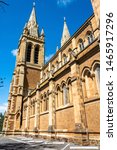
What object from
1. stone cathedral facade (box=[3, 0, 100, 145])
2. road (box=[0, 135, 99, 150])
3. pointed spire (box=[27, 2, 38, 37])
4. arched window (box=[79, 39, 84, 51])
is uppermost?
pointed spire (box=[27, 2, 38, 37])

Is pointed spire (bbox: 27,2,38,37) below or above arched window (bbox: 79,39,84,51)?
above

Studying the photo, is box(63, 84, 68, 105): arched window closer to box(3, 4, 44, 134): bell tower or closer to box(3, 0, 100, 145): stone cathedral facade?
box(3, 0, 100, 145): stone cathedral facade

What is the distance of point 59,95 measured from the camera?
54.2 ft

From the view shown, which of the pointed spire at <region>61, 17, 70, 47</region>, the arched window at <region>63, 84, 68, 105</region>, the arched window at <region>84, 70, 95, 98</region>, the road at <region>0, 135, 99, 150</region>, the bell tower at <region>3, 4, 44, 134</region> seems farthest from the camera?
the pointed spire at <region>61, 17, 70, 47</region>

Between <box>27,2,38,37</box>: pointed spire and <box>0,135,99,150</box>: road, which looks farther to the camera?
<box>27,2,38,37</box>: pointed spire

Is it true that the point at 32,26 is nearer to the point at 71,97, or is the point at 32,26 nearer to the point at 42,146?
the point at 71,97

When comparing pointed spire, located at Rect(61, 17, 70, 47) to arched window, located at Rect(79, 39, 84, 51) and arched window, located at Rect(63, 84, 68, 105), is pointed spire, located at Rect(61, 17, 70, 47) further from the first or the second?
arched window, located at Rect(63, 84, 68, 105)

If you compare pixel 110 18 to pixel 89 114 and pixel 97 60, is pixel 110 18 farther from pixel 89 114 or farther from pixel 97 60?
pixel 89 114

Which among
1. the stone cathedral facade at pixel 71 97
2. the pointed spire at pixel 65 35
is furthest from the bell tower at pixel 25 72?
the pointed spire at pixel 65 35

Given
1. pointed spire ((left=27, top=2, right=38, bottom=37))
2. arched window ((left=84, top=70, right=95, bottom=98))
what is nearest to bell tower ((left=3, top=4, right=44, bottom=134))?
pointed spire ((left=27, top=2, right=38, bottom=37))

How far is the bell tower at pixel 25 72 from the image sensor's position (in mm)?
29547

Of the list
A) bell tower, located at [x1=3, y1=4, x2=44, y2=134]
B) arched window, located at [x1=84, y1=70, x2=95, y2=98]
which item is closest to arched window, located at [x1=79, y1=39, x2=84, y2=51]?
arched window, located at [x1=84, y1=70, x2=95, y2=98]

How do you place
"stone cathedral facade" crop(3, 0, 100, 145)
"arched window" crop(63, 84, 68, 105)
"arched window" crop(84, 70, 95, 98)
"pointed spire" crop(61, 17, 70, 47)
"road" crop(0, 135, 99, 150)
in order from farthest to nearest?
"pointed spire" crop(61, 17, 70, 47)
"arched window" crop(63, 84, 68, 105)
"arched window" crop(84, 70, 95, 98)
"stone cathedral facade" crop(3, 0, 100, 145)
"road" crop(0, 135, 99, 150)

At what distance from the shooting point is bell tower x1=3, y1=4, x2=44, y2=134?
29.5 metres
